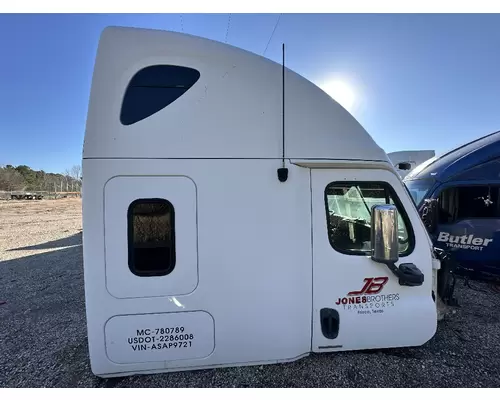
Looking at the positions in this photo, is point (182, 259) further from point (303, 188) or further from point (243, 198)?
point (303, 188)

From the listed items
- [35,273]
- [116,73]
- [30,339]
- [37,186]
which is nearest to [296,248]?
[116,73]

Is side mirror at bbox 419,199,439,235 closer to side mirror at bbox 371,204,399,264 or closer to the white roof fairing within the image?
the white roof fairing

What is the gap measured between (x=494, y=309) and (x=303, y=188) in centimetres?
407

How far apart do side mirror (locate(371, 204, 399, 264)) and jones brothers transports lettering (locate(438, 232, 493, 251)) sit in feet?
12.0

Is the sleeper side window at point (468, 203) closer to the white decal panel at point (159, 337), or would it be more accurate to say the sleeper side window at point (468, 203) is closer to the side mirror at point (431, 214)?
Answer: the side mirror at point (431, 214)

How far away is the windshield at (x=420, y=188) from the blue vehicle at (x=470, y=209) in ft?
0.30

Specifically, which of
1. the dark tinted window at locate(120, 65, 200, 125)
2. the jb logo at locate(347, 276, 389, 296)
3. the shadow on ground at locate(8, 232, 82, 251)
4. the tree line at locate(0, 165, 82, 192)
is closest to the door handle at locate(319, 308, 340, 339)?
the jb logo at locate(347, 276, 389, 296)

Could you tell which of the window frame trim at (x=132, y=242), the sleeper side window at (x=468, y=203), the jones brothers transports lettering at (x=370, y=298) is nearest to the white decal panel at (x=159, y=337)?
the window frame trim at (x=132, y=242)

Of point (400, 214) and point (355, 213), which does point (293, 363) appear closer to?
point (355, 213)

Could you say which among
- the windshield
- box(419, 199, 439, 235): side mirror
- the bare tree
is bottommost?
box(419, 199, 439, 235): side mirror

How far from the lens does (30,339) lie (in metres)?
3.50

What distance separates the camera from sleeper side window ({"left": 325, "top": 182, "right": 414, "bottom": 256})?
237 centimetres

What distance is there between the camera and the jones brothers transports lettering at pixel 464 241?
14.9ft

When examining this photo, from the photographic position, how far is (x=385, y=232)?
Result: 201cm
